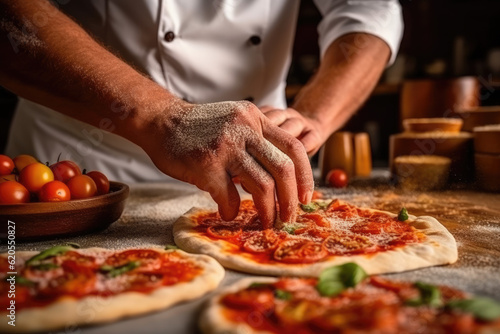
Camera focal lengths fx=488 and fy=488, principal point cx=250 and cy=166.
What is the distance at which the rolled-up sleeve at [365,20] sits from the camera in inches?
103


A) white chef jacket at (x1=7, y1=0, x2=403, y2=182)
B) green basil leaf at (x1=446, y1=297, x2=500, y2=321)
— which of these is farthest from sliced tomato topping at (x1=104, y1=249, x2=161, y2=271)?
white chef jacket at (x1=7, y1=0, x2=403, y2=182)

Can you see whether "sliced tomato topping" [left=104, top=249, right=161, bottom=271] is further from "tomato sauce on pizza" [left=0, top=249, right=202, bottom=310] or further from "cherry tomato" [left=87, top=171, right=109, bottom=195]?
"cherry tomato" [left=87, top=171, right=109, bottom=195]

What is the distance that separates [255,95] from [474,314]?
1.94 metres

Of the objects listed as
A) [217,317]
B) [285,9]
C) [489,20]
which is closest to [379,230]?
[217,317]

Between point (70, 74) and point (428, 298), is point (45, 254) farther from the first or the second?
point (428, 298)

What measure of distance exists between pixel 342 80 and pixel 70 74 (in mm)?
1384

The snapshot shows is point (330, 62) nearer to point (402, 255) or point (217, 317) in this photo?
point (402, 255)

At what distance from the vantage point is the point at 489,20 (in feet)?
16.8

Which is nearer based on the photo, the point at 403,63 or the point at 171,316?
the point at 171,316

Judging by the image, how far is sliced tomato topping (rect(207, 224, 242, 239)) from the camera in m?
1.53

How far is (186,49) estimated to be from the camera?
2.37 m

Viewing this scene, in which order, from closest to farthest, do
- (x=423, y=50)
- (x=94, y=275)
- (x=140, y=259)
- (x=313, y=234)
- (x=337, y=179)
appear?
(x=94, y=275) < (x=140, y=259) < (x=313, y=234) < (x=337, y=179) < (x=423, y=50)

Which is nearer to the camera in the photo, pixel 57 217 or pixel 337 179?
pixel 57 217

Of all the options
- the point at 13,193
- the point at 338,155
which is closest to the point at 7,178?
the point at 13,193
